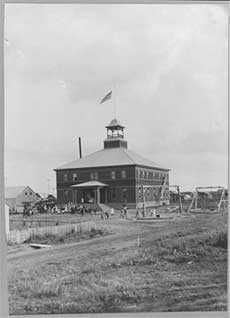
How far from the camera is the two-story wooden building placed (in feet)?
7.23

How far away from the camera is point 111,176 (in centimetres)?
222

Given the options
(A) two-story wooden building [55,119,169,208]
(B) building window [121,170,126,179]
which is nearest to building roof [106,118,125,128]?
(A) two-story wooden building [55,119,169,208]

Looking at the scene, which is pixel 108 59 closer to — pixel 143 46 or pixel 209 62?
pixel 143 46

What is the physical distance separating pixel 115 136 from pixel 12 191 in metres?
0.42

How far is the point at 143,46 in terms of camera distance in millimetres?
2178

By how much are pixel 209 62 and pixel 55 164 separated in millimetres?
669

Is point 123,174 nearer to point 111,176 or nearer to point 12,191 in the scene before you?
point 111,176

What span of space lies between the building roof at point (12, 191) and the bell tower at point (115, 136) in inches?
13.5

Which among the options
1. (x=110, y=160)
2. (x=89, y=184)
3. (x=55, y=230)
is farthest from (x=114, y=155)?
(x=55, y=230)

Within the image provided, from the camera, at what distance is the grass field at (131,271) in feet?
7.13

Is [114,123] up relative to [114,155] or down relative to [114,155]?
up

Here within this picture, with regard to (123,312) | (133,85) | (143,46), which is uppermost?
(143,46)

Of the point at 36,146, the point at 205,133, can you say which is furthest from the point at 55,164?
the point at 205,133

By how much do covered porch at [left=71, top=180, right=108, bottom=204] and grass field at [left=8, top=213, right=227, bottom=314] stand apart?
0.09 m
